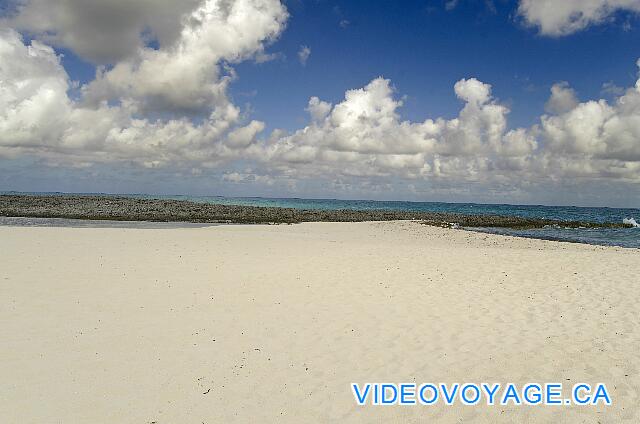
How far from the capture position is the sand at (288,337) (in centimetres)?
584

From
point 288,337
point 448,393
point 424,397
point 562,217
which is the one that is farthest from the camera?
point 562,217

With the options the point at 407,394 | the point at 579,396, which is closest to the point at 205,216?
the point at 407,394

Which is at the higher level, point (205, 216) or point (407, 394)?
point (205, 216)

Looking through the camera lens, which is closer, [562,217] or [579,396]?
[579,396]

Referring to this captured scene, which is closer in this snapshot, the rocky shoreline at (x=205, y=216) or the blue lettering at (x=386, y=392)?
the blue lettering at (x=386, y=392)

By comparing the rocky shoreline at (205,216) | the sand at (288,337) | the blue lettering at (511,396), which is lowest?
the blue lettering at (511,396)

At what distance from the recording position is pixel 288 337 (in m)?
8.36

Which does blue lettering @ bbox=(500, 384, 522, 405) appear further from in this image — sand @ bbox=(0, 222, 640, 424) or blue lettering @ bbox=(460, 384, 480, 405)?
blue lettering @ bbox=(460, 384, 480, 405)

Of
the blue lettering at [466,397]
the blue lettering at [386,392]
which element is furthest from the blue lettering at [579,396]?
the blue lettering at [386,392]

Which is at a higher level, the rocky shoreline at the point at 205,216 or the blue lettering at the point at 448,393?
the rocky shoreline at the point at 205,216

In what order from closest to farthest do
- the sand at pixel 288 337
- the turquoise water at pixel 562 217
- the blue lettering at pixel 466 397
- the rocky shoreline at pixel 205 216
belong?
1. the sand at pixel 288 337
2. the blue lettering at pixel 466 397
3. the turquoise water at pixel 562 217
4. the rocky shoreline at pixel 205 216

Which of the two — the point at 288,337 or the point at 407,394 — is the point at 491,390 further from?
the point at 288,337

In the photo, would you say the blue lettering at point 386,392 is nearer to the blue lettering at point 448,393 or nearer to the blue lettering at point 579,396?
the blue lettering at point 448,393

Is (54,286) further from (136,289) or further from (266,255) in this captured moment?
(266,255)
